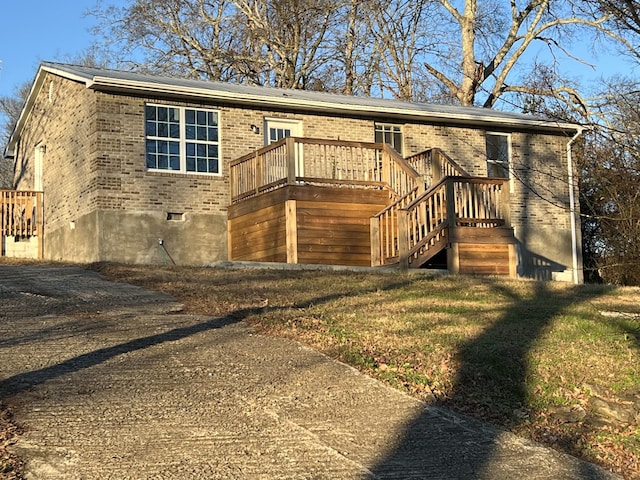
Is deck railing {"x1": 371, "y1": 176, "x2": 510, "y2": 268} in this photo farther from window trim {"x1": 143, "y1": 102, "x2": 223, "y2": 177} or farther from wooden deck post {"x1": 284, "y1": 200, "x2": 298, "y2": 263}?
window trim {"x1": 143, "y1": 102, "x2": 223, "y2": 177}

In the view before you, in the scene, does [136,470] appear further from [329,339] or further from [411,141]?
[411,141]

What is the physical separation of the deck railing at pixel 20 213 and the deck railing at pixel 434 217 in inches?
370

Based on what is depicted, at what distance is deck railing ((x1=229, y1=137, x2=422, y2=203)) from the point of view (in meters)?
18.7

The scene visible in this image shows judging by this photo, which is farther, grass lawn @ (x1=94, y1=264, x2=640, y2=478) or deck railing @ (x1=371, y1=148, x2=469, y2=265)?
deck railing @ (x1=371, y1=148, x2=469, y2=265)

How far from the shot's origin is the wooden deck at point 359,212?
17859 mm

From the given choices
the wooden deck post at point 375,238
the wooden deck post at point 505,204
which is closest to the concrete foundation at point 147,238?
the wooden deck post at point 375,238

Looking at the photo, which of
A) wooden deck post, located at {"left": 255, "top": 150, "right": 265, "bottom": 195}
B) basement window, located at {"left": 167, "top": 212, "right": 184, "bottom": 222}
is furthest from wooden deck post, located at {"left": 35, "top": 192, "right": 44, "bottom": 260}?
wooden deck post, located at {"left": 255, "top": 150, "right": 265, "bottom": 195}

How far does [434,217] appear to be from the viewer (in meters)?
18.1

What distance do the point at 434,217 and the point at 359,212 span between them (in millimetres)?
1811

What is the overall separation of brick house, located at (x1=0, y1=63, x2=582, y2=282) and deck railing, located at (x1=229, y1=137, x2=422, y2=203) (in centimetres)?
3

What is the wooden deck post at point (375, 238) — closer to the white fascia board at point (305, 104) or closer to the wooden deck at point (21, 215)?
the white fascia board at point (305, 104)

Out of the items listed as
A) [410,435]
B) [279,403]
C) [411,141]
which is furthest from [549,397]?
[411,141]

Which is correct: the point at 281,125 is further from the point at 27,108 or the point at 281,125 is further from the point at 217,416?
the point at 217,416

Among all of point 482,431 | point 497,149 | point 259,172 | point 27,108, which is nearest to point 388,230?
point 259,172
